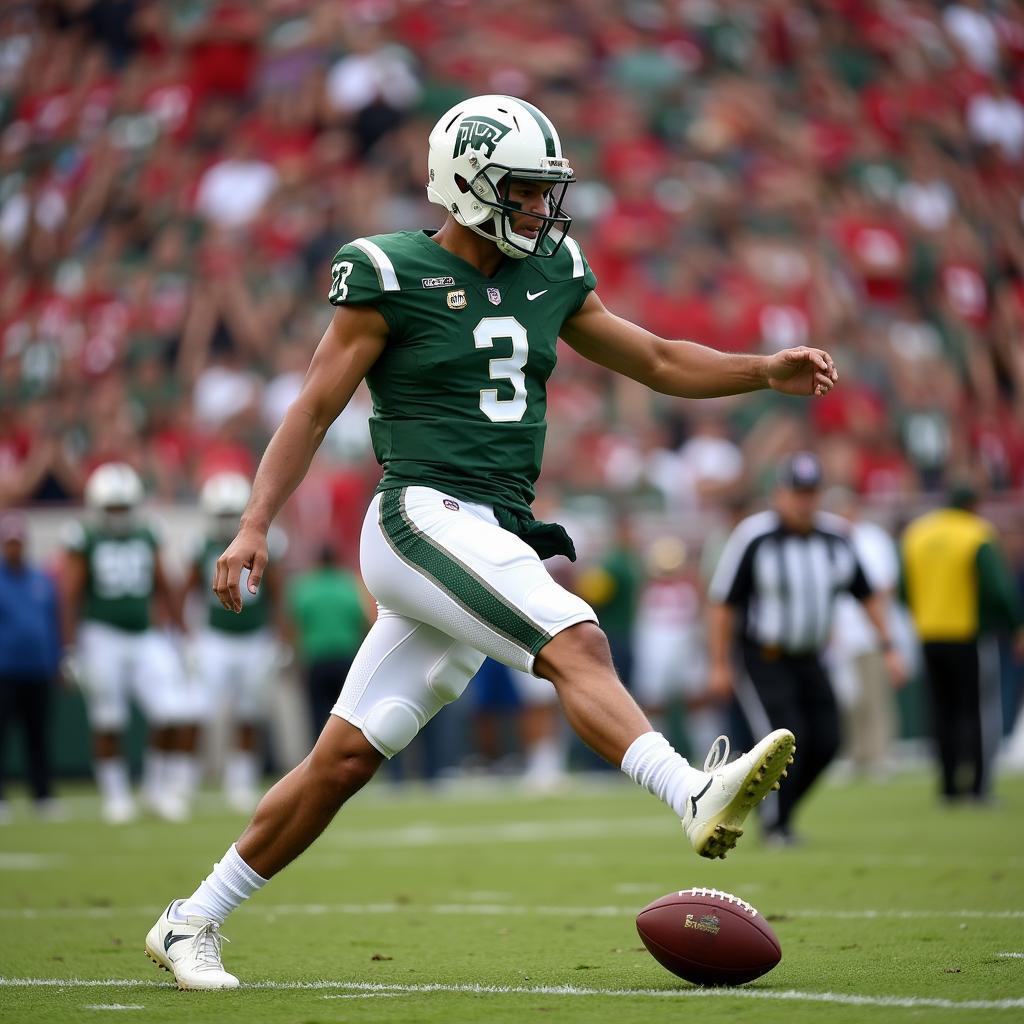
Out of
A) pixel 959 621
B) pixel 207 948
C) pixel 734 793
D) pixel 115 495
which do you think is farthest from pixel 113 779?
pixel 734 793

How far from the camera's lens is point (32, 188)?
19.1m

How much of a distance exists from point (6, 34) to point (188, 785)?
1067cm

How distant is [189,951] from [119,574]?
8373 millimetres

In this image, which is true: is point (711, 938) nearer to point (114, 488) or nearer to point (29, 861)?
point (29, 861)

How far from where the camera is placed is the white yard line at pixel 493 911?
629 centimetres

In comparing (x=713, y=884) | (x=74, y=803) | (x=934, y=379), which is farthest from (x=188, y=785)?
(x=934, y=379)

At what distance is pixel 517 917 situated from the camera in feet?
22.0

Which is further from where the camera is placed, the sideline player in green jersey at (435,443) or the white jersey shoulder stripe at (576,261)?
the white jersey shoulder stripe at (576,261)

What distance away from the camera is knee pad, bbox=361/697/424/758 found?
4.82m

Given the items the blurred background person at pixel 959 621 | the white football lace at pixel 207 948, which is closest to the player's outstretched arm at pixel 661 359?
the white football lace at pixel 207 948

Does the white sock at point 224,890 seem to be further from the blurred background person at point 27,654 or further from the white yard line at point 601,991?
the blurred background person at point 27,654

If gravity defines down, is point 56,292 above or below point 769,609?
below

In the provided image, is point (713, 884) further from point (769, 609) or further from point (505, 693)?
point (505, 693)

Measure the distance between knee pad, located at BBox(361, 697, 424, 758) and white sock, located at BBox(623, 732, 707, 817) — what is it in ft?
2.30
